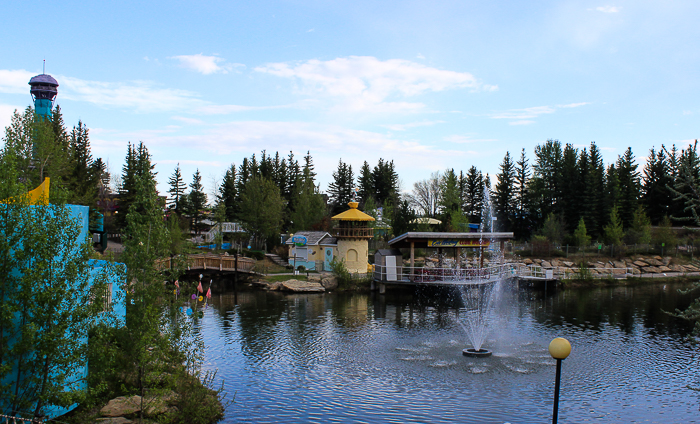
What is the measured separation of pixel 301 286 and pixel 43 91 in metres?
25.8

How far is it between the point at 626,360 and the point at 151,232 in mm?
20847

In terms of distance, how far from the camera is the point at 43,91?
39.7 metres

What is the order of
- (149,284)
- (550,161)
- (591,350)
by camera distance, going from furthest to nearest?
(550,161) → (591,350) → (149,284)

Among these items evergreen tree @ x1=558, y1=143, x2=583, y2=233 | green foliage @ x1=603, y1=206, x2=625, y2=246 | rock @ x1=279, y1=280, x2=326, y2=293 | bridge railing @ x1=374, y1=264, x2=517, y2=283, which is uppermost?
evergreen tree @ x1=558, y1=143, x2=583, y2=233

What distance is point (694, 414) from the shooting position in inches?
651

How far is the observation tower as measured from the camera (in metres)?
39.1

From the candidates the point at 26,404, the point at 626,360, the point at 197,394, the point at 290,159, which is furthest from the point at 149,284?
the point at 290,159

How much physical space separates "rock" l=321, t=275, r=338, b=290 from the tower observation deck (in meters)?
26.0

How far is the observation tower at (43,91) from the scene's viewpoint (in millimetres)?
39094

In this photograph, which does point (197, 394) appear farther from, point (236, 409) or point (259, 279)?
point (259, 279)

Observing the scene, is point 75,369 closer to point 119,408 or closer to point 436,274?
point 119,408

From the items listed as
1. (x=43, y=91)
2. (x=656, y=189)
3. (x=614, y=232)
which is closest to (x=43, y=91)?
(x=43, y=91)

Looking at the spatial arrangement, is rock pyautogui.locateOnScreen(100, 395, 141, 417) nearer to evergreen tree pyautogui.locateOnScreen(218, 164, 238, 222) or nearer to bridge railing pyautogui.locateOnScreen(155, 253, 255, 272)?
bridge railing pyautogui.locateOnScreen(155, 253, 255, 272)

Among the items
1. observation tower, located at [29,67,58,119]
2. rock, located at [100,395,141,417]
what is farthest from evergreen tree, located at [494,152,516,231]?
rock, located at [100,395,141,417]
